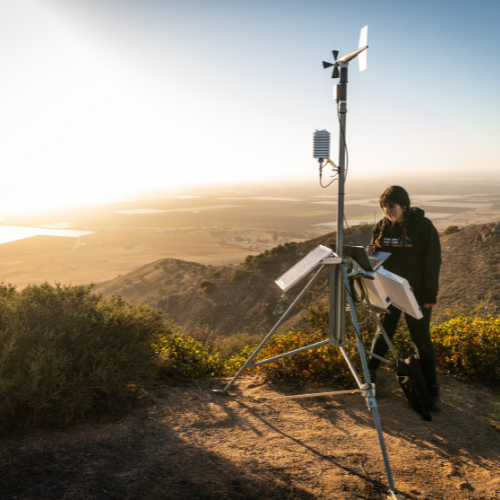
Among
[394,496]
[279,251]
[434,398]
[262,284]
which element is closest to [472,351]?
[434,398]

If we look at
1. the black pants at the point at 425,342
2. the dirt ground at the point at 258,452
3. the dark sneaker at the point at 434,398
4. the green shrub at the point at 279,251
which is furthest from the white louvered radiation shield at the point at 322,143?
the green shrub at the point at 279,251

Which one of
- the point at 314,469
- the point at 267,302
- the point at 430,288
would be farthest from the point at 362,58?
the point at 267,302

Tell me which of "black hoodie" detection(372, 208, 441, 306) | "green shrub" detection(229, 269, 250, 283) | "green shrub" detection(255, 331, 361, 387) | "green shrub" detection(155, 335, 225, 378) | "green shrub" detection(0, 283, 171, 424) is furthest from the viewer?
"green shrub" detection(229, 269, 250, 283)

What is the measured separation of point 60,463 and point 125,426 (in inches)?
22.6

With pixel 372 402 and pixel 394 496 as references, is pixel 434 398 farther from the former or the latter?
pixel 394 496

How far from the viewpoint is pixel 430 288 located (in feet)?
10.6

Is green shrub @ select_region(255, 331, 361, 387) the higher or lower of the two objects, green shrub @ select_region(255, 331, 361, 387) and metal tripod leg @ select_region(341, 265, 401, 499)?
the lower

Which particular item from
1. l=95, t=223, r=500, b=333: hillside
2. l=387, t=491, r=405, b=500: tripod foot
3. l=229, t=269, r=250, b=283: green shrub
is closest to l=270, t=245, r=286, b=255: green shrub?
l=95, t=223, r=500, b=333: hillside

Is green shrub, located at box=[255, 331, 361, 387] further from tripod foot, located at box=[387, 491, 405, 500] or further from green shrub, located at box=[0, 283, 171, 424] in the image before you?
tripod foot, located at box=[387, 491, 405, 500]

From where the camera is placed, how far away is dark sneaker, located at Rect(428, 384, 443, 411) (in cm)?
335

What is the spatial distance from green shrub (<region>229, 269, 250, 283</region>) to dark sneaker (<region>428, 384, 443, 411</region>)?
28294 mm

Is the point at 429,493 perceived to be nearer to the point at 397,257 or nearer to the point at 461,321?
the point at 397,257

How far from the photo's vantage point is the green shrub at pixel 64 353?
9.08 feet

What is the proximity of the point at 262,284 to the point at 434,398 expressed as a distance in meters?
26.6
